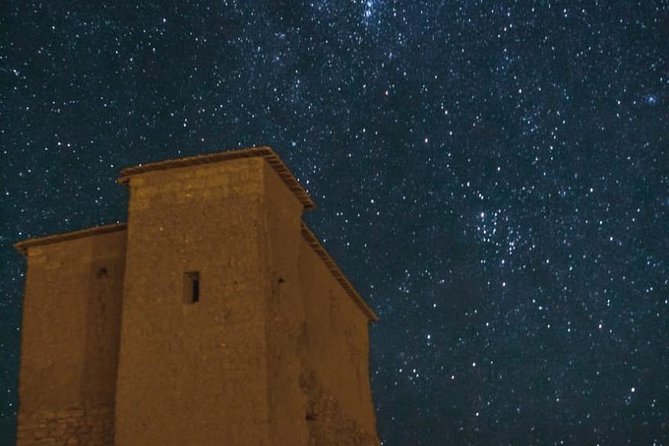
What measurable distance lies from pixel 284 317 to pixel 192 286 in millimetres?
1506

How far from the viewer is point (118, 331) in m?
14.5

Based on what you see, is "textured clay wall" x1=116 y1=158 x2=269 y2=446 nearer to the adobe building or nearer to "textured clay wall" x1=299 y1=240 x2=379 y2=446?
the adobe building

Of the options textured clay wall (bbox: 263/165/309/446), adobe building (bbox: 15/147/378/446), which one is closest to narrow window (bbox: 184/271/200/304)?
adobe building (bbox: 15/147/378/446)

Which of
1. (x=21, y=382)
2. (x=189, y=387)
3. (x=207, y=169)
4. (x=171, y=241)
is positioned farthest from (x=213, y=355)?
(x=21, y=382)

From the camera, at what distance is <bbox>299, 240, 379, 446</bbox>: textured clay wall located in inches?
607

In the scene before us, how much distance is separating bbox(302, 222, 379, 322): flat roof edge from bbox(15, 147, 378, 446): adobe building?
0.12 meters

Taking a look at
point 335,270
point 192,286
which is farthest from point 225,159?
point 335,270

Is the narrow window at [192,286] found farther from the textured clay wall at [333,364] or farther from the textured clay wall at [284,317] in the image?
the textured clay wall at [333,364]

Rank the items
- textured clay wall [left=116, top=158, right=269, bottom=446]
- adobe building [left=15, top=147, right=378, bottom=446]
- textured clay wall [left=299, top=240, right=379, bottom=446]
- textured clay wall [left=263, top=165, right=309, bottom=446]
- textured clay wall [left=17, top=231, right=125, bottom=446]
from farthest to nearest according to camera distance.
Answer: textured clay wall [left=299, top=240, right=379, bottom=446]
textured clay wall [left=17, top=231, right=125, bottom=446]
textured clay wall [left=263, top=165, right=309, bottom=446]
adobe building [left=15, top=147, right=378, bottom=446]
textured clay wall [left=116, top=158, right=269, bottom=446]

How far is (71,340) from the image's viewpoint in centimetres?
1486

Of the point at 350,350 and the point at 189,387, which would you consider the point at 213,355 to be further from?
the point at 350,350

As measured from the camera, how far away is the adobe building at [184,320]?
12711 mm

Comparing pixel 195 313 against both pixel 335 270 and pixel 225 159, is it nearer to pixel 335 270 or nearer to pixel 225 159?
pixel 225 159

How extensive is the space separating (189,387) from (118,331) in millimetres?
2324
